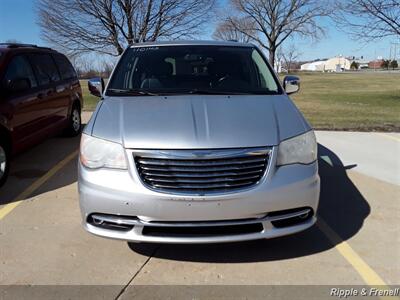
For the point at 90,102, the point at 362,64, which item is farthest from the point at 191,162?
the point at 362,64

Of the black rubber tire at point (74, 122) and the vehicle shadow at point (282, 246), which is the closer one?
the vehicle shadow at point (282, 246)

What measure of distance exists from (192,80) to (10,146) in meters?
2.57

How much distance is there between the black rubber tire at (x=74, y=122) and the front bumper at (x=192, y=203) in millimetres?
5354

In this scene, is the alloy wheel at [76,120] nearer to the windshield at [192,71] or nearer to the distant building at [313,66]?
the windshield at [192,71]

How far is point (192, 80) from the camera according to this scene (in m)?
4.76

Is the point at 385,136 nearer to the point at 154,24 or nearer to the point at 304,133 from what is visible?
the point at 304,133

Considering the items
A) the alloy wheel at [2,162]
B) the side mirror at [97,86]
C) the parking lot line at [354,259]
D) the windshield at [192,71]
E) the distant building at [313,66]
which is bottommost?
the distant building at [313,66]

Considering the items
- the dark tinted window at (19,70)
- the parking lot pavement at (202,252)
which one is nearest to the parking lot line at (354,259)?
the parking lot pavement at (202,252)

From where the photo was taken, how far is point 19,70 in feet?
20.2

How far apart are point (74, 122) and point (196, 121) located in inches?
224

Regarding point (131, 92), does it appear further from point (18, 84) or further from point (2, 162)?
point (18, 84)

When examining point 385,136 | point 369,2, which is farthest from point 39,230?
point 369,2

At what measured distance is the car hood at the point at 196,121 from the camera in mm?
3295

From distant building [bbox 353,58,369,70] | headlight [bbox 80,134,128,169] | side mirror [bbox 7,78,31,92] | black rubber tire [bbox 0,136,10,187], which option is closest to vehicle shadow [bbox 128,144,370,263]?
headlight [bbox 80,134,128,169]
